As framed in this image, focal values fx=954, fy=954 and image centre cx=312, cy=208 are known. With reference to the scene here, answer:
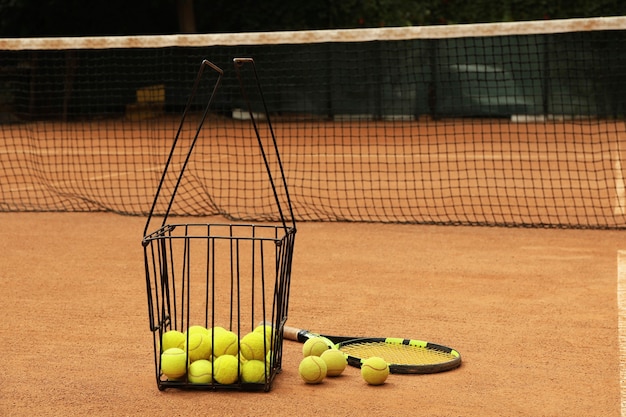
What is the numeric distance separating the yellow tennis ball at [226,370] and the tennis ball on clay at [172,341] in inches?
7.9

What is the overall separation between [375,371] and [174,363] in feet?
2.78

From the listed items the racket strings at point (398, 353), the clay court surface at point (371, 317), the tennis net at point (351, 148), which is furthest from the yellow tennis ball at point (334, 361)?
the tennis net at point (351, 148)

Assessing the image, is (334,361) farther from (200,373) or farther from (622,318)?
(622,318)

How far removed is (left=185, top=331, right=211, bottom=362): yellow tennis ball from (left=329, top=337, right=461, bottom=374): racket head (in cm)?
68

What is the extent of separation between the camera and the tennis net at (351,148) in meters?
8.96

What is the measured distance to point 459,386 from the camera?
13.5ft

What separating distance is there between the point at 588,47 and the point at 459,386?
16.3m

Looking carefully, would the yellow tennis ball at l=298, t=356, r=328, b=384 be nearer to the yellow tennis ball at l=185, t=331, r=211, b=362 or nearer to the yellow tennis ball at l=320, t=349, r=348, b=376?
the yellow tennis ball at l=320, t=349, r=348, b=376

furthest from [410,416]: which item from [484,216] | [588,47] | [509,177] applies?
[588,47]

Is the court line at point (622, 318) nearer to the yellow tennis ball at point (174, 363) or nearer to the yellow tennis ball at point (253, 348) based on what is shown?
the yellow tennis ball at point (253, 348)

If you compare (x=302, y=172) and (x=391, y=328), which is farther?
(x=302, y=172)

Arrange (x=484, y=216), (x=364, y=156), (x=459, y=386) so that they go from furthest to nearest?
(x=364, y=156) → (x=484, y=216) → (x=459, y=386)

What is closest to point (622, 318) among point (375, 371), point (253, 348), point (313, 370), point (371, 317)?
point (371, 317)

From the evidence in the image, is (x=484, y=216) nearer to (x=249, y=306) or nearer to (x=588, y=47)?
(x=249, y=306)
